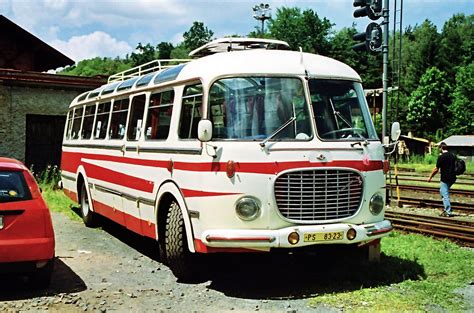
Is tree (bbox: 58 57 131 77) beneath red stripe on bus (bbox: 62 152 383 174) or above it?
above

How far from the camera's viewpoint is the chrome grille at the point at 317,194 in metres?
6.80

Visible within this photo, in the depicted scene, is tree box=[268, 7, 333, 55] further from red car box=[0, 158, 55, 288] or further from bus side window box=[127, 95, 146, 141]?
red car box=[0, 158, 55, 288]

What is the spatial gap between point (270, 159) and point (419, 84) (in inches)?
2729

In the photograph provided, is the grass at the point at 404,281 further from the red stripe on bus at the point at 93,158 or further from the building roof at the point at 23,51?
the building roof at the point at 23,51

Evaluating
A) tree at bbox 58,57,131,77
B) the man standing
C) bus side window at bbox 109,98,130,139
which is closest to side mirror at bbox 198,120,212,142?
bus side window at bbox 109,98,130,139

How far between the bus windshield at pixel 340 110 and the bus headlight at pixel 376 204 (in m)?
0.76

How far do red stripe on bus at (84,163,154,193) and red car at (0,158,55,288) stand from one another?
195 cm

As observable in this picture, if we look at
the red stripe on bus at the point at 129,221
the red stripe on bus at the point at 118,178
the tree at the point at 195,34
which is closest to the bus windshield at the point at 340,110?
the red stripe on bus at the point at 118,178

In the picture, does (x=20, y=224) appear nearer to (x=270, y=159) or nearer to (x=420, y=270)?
(x=270, y=159)

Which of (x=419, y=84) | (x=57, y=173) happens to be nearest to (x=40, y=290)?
(x=57, y=173)

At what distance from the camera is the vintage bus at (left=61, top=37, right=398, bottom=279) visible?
674 centimetres

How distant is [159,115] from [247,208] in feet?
8.10

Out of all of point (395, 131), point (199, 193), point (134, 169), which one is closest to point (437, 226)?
point (395, 131)

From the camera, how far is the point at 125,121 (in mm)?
9891
